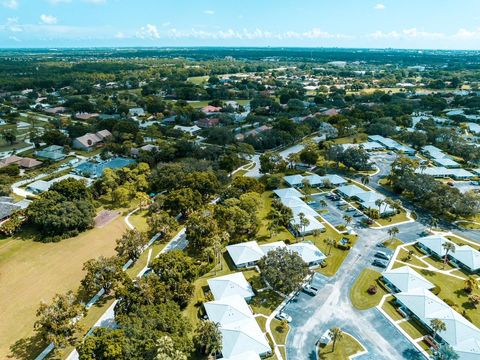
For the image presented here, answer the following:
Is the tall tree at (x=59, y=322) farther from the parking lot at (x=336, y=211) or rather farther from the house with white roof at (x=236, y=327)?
the parking lot at (x=336, y=211)

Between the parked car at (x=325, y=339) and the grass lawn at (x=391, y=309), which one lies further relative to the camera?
the grass lawn at (x=391, y=309)

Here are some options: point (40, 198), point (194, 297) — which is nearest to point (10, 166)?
point (40, 198)

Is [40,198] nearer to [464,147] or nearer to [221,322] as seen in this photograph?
[221,322]

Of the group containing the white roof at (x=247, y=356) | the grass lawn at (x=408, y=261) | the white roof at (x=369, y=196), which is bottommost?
the grass lawn at (x=408, y=261)

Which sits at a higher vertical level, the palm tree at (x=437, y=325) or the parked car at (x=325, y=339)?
the palm tree at (x=437, y=325)

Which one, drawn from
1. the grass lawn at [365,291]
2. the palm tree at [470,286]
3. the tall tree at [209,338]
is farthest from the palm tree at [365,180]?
the tall tree at [209,338]

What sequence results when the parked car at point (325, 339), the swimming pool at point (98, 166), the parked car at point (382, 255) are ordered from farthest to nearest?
1. the swimming pool at point (98, 166)
2. the parked car at point (382, 255)
3. the parked car at point (325, 339)

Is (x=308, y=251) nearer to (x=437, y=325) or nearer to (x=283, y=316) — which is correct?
(x=283, y=316)

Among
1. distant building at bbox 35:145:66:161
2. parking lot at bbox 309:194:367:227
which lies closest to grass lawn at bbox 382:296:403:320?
parking lot at bbox 309:194:367:227
